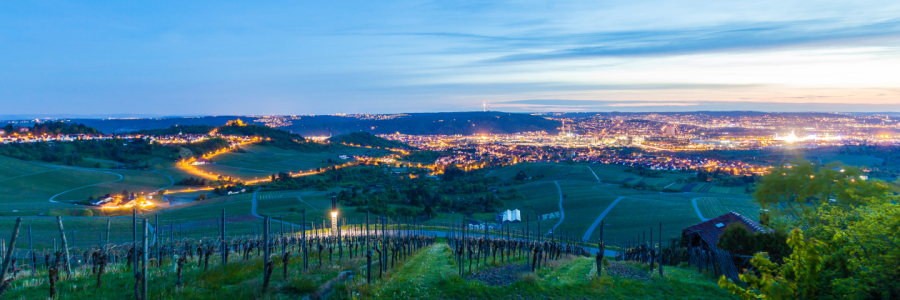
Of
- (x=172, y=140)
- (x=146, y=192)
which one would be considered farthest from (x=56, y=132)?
(x=146, y=192)

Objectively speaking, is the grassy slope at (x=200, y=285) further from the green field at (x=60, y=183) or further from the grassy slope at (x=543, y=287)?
the green field at (x=60, y=183)

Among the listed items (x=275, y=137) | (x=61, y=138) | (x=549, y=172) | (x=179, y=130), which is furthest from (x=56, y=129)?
(x=549, y=172)

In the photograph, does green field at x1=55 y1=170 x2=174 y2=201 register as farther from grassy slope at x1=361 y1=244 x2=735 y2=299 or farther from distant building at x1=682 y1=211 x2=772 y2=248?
distant building at x1=682 y1=211 x2=772 y2=248

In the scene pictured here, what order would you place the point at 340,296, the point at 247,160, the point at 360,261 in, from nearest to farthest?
1. the point at 340,296
2. the point at 360,261
3. the point at 247,160

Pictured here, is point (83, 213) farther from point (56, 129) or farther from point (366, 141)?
point (366, 141)

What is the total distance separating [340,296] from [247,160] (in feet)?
344

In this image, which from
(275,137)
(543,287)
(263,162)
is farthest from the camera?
(275,137)

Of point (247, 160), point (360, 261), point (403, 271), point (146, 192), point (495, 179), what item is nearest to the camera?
point (403, 271)

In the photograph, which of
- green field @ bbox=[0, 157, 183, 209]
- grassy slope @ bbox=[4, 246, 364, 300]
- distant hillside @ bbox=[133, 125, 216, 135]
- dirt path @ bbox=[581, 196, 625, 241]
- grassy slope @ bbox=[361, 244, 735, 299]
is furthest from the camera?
distant hillside @ bbox=[133, 125, 216, 135]

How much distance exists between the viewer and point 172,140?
4574 inches

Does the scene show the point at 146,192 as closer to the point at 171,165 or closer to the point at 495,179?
the point at 171,165

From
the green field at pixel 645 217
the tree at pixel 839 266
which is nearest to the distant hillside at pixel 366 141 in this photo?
the green field at pixel 645 217

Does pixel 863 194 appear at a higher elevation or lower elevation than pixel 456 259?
higher

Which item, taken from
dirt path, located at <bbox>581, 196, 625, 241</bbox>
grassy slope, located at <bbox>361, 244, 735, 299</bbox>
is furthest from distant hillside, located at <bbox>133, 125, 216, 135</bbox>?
grassy slope, located at <bbox>361, 244, 735, 299</bbox>
